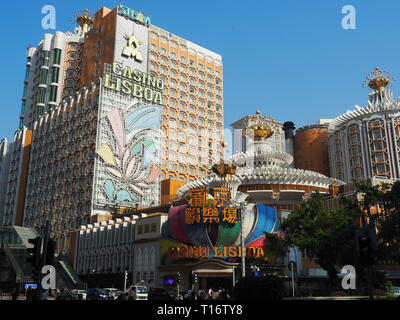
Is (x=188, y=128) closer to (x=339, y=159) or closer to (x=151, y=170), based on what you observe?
(x=151, y=170)

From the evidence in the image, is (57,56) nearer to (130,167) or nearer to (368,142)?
(130,167)

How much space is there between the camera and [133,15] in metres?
115

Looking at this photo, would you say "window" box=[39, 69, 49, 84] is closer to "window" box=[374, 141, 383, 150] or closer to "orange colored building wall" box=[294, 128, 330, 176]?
"orange colored building wall" box=[294, 128, 330, 176]

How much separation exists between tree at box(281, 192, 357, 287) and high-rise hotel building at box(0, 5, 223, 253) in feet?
178

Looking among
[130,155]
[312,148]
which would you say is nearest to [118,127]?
[130,155]

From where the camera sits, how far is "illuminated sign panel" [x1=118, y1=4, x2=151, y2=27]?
11300 centimetres

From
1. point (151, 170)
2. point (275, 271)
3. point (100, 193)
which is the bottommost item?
point (275, 271)

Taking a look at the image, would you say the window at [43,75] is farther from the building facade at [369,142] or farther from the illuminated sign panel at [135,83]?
the building facade at [369,142]

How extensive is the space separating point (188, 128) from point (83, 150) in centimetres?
3165

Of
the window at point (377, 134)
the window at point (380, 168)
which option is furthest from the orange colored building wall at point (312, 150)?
the window at point (377, 134)

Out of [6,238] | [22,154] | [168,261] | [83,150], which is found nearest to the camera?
[168,261]

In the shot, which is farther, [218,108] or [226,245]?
[218,108]

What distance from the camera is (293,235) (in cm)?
3959

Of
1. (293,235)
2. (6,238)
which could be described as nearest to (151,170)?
(6,238)
